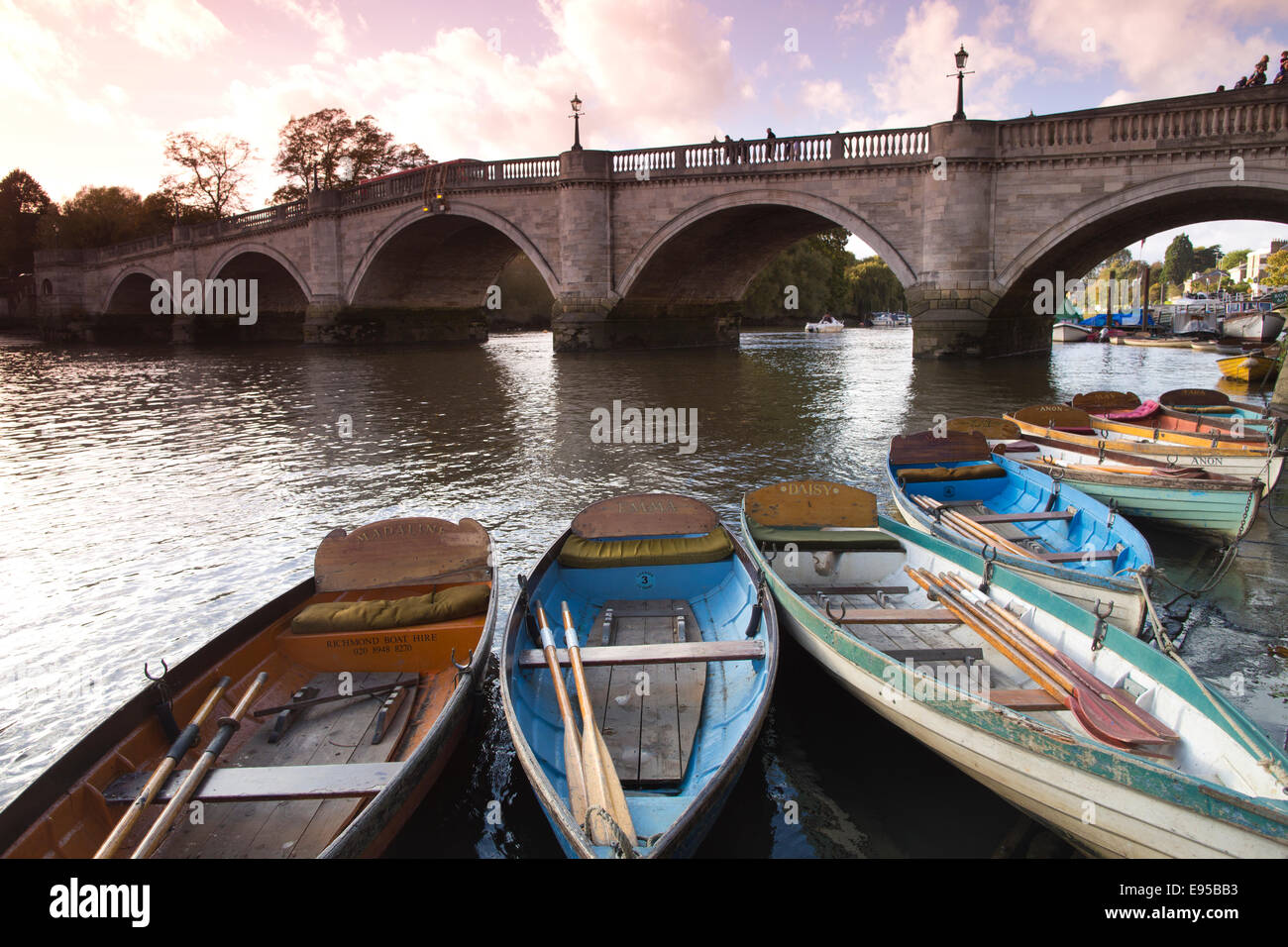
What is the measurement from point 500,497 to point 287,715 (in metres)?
6.02

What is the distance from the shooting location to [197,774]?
144 inches

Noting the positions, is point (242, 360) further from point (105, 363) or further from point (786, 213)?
point (786, 213)

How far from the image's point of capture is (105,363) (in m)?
32.6

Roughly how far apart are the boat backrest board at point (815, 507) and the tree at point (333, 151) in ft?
157

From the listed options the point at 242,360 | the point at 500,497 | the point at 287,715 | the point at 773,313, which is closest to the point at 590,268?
the point at 242,360

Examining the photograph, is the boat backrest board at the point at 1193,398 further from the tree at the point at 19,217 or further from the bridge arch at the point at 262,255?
the tree at the point at 19,217

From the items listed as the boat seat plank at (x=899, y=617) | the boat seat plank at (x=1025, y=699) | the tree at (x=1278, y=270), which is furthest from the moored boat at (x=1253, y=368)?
the tree at (x=1278, y=270)

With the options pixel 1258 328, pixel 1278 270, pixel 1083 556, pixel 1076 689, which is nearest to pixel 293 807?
pixel 1076 689

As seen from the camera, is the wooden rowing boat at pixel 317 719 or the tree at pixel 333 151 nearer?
the wooden rowing boat at pixel 317 719

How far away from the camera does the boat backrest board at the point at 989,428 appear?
1005cm

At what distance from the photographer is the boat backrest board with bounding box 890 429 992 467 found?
8789mm

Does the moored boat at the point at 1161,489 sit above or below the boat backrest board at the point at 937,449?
below

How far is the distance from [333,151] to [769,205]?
32.2 m

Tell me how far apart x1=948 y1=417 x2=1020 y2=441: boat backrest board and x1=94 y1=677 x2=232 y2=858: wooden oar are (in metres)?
8.21
